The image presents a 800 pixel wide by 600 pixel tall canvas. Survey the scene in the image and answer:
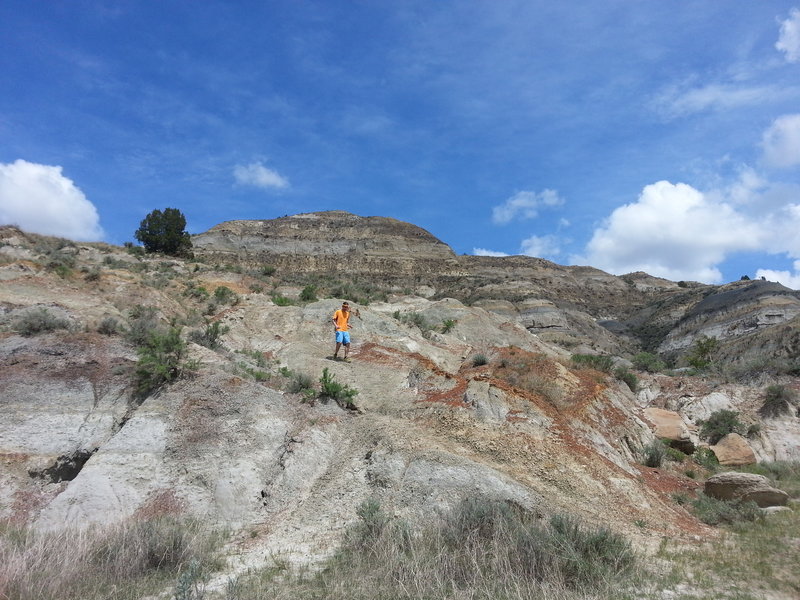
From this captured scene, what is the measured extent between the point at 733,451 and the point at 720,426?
193cm

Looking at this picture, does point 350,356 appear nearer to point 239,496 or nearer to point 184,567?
point 239,496

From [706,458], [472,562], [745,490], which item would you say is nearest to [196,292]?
[472,562]

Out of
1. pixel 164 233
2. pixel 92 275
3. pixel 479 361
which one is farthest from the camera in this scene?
pixel 164 233

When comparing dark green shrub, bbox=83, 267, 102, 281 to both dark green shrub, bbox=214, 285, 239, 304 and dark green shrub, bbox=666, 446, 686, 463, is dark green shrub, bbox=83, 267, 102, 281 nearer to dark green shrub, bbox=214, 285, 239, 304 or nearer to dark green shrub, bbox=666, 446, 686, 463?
dark green shrub, bbox=214, 285, 239, 304

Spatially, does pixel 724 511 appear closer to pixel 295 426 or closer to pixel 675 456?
pixel 675 456

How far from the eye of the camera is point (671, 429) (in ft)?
53.1

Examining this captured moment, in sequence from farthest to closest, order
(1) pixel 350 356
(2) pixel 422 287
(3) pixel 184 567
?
(2) pixel 422 287, (1) pixel 350 356, (3) pixel 184 567

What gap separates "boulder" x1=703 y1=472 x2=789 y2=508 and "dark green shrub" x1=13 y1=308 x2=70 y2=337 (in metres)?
15.2

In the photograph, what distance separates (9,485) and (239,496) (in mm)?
3723

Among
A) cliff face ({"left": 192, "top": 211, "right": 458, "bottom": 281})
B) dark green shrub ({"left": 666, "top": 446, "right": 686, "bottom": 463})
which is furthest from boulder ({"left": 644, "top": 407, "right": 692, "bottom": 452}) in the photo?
cliff face ({"left": 192, "top": 211, "right": 458, "bottom": 281})

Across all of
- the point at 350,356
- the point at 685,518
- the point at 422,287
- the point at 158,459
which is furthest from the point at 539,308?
the point at 158,459

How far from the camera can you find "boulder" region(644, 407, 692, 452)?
15617 millimetres

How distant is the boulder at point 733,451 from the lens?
1548cm

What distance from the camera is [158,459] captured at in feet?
29.4
